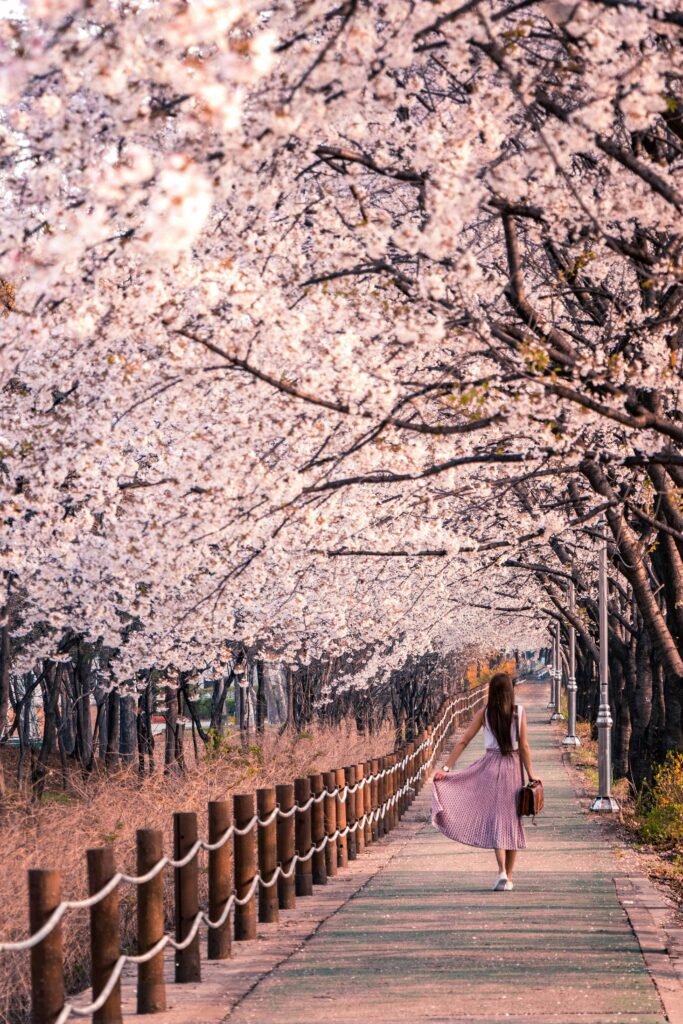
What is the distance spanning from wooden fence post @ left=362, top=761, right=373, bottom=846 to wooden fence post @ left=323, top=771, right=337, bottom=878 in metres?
2.79

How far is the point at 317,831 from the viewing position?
1549cm

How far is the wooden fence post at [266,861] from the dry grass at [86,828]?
3.96 ft

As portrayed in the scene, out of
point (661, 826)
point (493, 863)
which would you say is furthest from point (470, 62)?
point (661, 826)

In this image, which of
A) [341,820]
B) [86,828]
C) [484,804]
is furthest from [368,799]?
[484,804]

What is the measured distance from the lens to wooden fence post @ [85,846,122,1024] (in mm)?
7773

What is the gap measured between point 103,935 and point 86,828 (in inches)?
268

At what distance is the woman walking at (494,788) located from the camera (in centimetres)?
1330

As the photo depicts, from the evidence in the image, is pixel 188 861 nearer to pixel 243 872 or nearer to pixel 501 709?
pixel 243 872

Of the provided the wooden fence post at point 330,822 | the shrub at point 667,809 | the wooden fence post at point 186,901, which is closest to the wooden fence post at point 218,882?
the wooden fence post at point 186,901

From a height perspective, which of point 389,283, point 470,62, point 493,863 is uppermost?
point 470,62

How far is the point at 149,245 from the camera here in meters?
6.36

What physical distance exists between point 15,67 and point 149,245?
2.98ft

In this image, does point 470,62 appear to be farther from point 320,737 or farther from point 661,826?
point 320,737

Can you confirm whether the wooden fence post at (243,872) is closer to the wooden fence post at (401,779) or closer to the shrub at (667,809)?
the shrub at (667,809)
